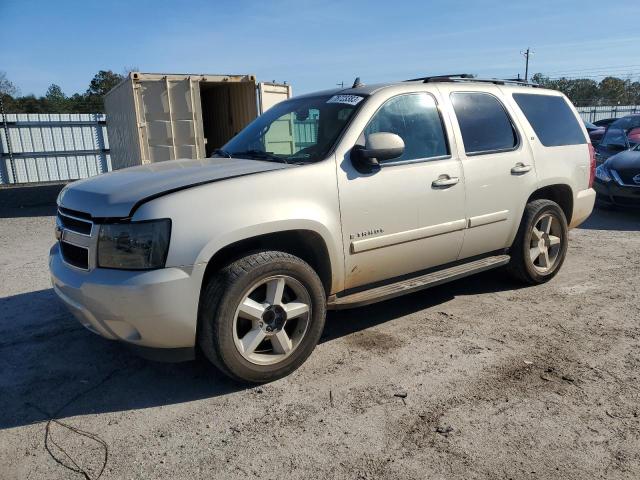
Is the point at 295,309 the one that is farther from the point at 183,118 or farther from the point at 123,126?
the point at 123,126

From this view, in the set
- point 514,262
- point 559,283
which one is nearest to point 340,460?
point 514,262

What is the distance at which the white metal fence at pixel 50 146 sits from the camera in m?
17.7

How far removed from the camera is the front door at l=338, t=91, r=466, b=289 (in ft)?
11.5

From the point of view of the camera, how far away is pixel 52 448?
2.68 m

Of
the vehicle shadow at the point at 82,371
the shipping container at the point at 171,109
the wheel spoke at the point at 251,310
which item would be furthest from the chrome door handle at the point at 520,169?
the shipping container at the point at 171,109

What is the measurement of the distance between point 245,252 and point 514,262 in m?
2.85

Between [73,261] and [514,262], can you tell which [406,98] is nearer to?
[514,262]

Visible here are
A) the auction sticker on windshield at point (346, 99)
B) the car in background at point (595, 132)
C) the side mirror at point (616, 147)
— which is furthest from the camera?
the car in background at point (595, 132)

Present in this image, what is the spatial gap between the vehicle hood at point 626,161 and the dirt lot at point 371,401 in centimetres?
483

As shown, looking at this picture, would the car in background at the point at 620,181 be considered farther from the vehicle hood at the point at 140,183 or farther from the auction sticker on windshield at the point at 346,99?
the vehicle hood at the point at 140,183

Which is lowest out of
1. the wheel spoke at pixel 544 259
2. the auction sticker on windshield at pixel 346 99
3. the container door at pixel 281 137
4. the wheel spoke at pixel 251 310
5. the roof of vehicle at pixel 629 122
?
the wheel spoke at pixel 544 259

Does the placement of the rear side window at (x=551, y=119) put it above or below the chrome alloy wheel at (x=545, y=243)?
above

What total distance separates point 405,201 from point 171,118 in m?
7.46

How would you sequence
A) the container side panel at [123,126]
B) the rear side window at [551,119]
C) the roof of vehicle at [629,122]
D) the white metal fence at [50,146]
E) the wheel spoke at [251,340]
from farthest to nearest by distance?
1. the white metal fence at [50,146]
2. the roof of vehicle at [629,122]
3. the container side panel at [123,126]
4. the rear side window at [551,119]
5. the wheel spoke at [251,340]
